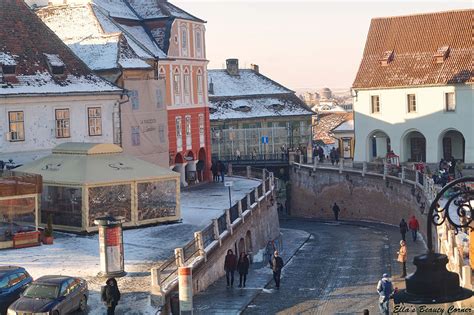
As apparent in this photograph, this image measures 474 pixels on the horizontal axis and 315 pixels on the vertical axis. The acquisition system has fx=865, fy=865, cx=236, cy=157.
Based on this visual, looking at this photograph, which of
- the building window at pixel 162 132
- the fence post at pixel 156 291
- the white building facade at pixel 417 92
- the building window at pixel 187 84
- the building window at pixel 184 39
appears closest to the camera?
the fence post at pixel 156 291

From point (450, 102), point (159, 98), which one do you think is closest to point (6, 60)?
point (159, 98)

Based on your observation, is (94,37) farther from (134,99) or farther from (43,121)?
(43,121)

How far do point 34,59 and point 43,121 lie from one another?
9.52ft

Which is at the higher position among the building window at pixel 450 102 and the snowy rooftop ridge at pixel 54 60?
the snowy rooftop ridge at pixel 54 60

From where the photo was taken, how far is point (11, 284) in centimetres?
2248

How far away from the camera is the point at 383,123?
196ft

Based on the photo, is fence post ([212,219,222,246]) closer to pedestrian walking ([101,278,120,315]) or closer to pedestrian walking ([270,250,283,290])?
pedestrian walking ([270,250,283,290])

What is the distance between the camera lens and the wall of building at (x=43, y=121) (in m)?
37.4

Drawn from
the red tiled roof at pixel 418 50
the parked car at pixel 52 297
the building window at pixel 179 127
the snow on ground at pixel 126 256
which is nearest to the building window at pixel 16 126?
the snow on ground at pixel 126 256

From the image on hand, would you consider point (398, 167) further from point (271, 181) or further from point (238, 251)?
point (238, 251)

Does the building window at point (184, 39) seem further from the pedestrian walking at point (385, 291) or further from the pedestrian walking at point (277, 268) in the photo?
the pedestrian walking at point (385, 291)

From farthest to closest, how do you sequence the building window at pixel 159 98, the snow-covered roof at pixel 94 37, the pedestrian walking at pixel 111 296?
the building window at pixel 159 98 < the snow-covered roof at pixel 94 37 < the pedestrian walking at pixel 111 296

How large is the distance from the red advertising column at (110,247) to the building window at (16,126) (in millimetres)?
13881

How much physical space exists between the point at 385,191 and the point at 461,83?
9155 millimetres
